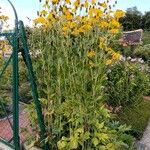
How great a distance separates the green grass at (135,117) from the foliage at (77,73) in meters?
3.15

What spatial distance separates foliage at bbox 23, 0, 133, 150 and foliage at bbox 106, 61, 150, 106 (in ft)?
10.9

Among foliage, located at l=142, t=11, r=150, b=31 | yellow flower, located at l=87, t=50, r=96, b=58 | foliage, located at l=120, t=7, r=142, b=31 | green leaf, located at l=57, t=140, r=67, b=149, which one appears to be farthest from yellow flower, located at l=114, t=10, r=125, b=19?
foliage, located at l=142, t=11, r=150, b=31

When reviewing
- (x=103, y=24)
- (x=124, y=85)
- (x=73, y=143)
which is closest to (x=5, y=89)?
(x=124, y=85)

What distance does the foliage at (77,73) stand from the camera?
407 cm

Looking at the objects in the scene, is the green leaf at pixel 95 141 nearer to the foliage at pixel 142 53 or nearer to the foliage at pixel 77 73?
the foliage at pixel 77 73

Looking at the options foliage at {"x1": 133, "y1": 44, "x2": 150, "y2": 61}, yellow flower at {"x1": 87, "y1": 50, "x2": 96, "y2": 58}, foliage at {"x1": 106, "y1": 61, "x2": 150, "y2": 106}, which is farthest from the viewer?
foliage at {"x1": 133, "y1": 44, "x2": 150, "y2": 61}

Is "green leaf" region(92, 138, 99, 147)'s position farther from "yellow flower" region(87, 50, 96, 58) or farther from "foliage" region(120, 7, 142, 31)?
"foliage" region(120, 7, 142, 31)

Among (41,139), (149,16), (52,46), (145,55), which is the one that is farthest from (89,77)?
(149,16)

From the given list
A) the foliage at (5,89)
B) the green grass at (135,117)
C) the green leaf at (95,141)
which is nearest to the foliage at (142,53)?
the green grass at (135,117)

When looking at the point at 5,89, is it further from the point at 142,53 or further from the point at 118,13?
the point at 142,53

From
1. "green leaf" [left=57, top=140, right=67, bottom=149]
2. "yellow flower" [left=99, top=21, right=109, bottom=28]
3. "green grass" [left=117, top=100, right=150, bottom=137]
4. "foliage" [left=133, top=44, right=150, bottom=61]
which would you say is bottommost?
"foliage" [left=133, top=44, right=150, bottom=61]

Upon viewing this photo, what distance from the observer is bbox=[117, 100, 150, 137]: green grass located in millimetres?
7470

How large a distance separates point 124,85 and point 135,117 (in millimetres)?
787

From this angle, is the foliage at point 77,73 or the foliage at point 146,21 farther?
the foliage at point 146,21
